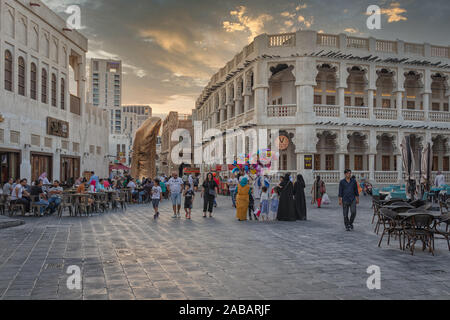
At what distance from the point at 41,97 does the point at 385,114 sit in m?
23.9

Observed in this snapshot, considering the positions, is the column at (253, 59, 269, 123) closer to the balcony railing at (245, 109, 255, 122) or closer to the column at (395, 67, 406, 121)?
the balcony railing at (245, 109, 255, 122)

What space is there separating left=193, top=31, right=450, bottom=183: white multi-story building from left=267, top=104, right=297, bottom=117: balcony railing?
0.01m

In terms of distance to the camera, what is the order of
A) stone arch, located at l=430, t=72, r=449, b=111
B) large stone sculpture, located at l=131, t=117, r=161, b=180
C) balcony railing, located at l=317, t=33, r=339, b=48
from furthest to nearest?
1. stone arch, located at l=430, t=72, r=449, b=111
2. balcony railing, located at l=317, t=33, r=339, b=48
3. large stone sculpture, located at l=131, t=117, r=161, b=180

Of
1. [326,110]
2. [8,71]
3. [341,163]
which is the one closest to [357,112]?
[326,110]

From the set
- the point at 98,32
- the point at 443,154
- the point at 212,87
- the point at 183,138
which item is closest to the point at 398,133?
the point at 443,154

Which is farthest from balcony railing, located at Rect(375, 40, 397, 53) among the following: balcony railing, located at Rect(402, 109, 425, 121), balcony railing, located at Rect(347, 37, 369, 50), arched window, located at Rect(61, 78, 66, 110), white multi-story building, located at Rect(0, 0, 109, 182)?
arched window, located at Rect(61, 78, 66, 110)

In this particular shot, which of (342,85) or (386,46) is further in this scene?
(386,46)

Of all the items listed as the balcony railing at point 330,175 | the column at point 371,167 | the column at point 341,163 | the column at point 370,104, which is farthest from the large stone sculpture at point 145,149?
the column at point 371,167

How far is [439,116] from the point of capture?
31188mm

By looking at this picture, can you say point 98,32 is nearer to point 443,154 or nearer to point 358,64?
point 358,64

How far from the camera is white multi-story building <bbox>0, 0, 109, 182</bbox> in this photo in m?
21.6

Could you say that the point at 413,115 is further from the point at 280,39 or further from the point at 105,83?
the point at 105,83

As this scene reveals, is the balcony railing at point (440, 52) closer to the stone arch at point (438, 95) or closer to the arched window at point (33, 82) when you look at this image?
the stone arch at point (438, 95)

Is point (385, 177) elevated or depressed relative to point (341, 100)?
depressed
